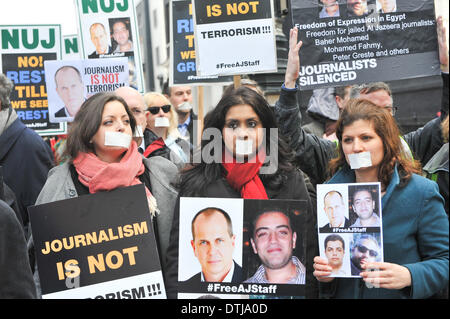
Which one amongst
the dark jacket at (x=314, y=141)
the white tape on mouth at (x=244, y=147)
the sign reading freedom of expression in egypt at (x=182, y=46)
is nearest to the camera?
the white tape on mouth at (x=244, y=147)

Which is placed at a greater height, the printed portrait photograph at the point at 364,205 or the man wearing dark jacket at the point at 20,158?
the man wearing dark jacket at the point at 20,158

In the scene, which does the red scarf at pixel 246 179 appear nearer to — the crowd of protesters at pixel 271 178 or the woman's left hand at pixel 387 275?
the crowd of protesters at pixel 271 178

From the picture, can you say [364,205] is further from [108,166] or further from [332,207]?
[108,166]

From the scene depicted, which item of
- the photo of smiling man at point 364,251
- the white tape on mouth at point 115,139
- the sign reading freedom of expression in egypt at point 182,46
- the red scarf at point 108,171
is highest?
the sign reading freedom of expression in egypt at point 182,46

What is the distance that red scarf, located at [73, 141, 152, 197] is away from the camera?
10.1 ft

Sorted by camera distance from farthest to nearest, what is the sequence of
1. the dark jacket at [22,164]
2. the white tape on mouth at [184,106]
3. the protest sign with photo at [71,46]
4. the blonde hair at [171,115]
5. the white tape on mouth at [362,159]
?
the protest sign with photo at [71,46]
the white tape on mouth at [184,106]
the blonde hair at [171,115]
the dark jacket at [22,164]
the white tape on mouth at [362,159]

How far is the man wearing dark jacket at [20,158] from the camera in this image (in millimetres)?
4449

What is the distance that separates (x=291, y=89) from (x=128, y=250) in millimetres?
1478

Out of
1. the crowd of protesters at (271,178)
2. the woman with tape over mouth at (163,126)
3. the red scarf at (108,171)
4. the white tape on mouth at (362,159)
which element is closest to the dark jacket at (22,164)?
the crowd of protesters at (271,178)

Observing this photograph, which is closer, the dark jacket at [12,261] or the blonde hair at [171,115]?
the dark jacket at [12,261]

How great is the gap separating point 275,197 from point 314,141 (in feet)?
3.44
